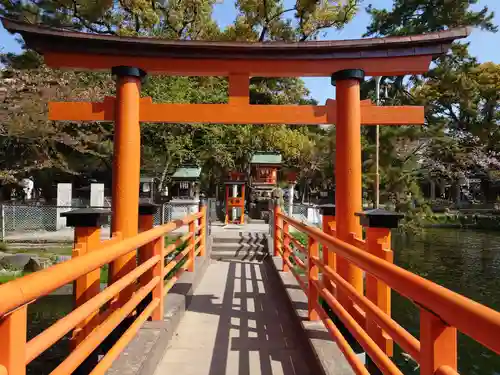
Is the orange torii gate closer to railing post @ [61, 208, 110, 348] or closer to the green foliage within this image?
railing post @ [61, 208, 110, 348]

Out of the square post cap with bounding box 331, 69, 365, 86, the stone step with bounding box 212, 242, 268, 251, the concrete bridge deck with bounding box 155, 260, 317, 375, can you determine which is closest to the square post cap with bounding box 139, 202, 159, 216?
the concrete bridge deck with bounding box 155, 260, 317, 375

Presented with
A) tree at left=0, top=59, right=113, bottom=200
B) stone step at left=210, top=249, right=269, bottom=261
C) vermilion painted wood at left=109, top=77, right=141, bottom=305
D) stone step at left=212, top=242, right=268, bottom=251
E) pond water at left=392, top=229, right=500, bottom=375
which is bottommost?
pond water at left=392, top=229, right=500, bottom=375

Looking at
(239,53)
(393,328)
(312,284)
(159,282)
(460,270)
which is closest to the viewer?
(393,328)

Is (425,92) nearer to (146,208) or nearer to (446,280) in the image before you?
(446,280)

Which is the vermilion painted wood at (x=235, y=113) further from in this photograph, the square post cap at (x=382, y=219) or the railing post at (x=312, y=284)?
the square post cap at (x=382, y=219)

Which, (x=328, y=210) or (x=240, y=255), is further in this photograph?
(x=240, y=255)

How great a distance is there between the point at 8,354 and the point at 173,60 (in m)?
4.18

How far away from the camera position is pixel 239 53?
4.72 m

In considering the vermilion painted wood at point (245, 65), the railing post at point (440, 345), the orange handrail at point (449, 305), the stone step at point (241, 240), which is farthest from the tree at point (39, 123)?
the railing post at point (440, 345)

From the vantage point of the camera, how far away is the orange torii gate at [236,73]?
14.3 feet

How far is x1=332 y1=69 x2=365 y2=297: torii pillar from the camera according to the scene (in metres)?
4.31

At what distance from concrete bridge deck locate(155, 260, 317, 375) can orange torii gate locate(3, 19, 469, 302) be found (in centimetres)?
97

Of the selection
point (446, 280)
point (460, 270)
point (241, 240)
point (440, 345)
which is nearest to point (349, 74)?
point (440, 345)

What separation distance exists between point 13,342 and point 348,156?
3805mm
